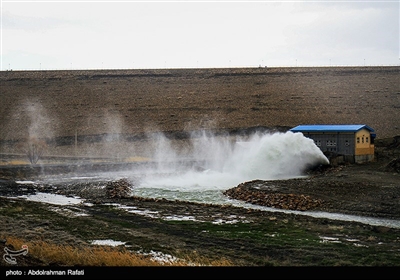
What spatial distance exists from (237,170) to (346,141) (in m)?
8.82

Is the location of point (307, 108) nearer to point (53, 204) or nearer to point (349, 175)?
point (349, 175)

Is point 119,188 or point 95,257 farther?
point 119,188

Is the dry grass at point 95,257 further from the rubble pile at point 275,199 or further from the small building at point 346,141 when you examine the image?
the small building at point 346,141

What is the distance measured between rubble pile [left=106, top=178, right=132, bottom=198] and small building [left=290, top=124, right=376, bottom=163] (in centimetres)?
1596

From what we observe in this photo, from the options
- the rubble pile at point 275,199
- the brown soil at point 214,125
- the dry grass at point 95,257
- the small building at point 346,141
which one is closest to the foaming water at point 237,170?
the rubble pile at point 275,199

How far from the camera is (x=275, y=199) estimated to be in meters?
29.8

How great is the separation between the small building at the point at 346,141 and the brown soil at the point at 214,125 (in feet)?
4.37

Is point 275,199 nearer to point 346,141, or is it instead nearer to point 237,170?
point 237,170

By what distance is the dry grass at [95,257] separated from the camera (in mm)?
16125

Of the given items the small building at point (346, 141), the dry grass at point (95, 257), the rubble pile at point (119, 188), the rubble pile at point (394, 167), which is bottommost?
the rubble pile at point (119, 188)

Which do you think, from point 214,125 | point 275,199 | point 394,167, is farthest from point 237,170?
point 214,125

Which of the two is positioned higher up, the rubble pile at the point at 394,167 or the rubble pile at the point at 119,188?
the rubble pile at the point at 394,167

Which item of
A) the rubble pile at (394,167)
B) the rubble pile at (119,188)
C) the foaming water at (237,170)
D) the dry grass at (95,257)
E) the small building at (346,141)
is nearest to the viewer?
the dry grass at (95,257)

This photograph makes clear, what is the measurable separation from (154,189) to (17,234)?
50.2ft
